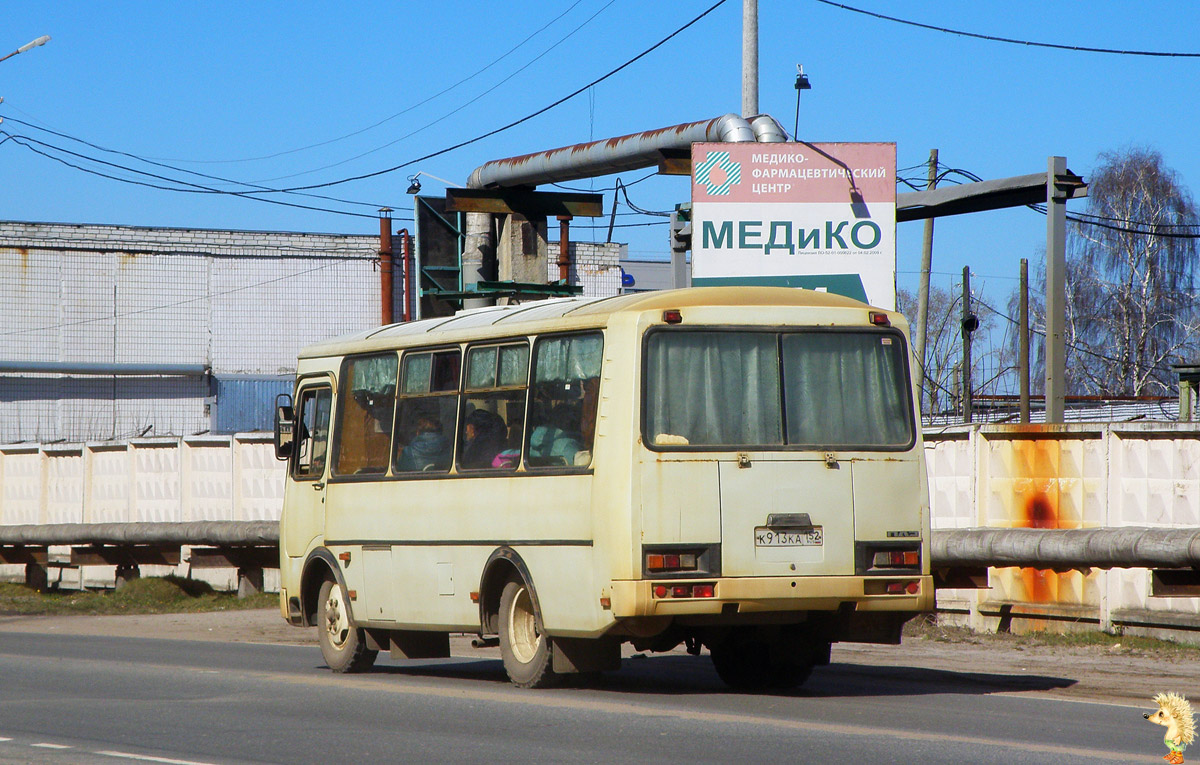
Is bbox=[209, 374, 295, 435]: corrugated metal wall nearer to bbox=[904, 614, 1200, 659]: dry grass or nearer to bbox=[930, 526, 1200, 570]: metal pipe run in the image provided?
bbox=[904, 614, 1200, 659]: dry grass

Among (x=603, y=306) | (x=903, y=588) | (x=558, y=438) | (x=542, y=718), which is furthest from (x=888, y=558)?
(x=542, y=718)

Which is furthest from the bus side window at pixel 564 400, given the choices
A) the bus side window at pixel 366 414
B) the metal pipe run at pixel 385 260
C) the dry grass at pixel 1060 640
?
the metal pipe run at pixel 385 260

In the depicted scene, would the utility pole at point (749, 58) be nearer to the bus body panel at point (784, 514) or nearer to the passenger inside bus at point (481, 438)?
the passenger inside bus at point (481, 438)

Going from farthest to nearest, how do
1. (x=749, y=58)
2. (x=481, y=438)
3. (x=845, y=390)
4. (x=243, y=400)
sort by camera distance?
(x=243, y=400) → (x=749, y=58) → (x=481, y=438) → (x=845, y=390)

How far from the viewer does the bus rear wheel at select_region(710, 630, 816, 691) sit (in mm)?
11781

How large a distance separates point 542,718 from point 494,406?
3.00 m

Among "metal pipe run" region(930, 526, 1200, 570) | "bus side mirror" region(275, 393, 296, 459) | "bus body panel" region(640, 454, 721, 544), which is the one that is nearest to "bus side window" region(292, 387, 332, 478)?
"bus side mirror" region(275, 393, 296, 459)

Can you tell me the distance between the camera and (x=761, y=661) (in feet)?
39.3

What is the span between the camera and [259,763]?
8094 millimetres

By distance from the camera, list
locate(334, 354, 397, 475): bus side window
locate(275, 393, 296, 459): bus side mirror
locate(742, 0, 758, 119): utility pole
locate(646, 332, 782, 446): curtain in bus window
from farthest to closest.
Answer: locate(742, 0, 758, 119): utility pole < locate(275, 393, 296, 459): bus side mirror < locate(334, 354, 397, 475): bus side window < locate(646, 332, 782, 446): curtain in bus window

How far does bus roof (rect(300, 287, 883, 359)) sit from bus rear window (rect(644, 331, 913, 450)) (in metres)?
0.23

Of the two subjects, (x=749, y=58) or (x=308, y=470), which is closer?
(x=308, y=470)

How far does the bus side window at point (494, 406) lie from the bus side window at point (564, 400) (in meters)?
0.17

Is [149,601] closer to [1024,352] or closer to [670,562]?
[670,562]
